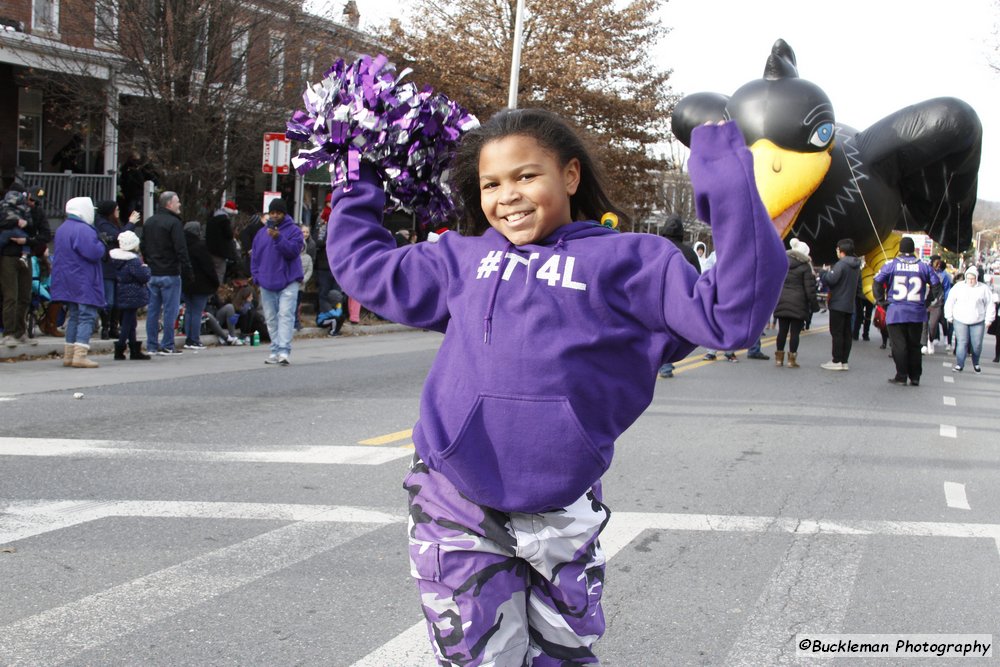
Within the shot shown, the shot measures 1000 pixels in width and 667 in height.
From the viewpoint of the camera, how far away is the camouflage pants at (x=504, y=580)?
2.17 m

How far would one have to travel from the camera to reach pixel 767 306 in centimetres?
202

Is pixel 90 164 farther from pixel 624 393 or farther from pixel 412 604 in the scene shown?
pixel 624 393

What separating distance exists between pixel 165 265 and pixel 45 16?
385 inches

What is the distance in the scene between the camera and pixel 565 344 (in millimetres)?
2127

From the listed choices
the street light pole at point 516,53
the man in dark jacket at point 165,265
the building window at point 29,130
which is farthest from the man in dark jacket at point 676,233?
the building window at point 29,130

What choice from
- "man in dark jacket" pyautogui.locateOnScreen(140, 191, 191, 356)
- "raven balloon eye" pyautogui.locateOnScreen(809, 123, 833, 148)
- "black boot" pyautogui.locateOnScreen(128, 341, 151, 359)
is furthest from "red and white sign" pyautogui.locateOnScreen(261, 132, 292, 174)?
"raven balloon eye" pyautogui.locateOnScreen(809, 123, 833, 148)

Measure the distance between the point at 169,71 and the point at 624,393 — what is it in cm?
1617

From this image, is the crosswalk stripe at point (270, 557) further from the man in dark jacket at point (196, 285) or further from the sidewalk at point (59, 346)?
the man in dark jacket at point (196, 285)

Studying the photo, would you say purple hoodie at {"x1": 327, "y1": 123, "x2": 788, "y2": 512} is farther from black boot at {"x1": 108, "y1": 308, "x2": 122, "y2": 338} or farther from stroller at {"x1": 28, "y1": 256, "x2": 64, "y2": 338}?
stroller at {"x1": 28, "y1": 256, "x2": 64, "y2": 338}

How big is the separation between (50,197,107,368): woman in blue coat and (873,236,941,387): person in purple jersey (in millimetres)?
9315

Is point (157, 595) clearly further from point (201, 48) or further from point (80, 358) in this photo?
point (201, 48)

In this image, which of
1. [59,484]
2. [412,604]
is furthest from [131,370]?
[412,604]

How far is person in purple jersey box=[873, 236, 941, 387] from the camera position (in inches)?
497

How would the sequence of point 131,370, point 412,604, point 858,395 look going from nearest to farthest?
1. point 412,604
2. point 131,370
3. point 858,395
